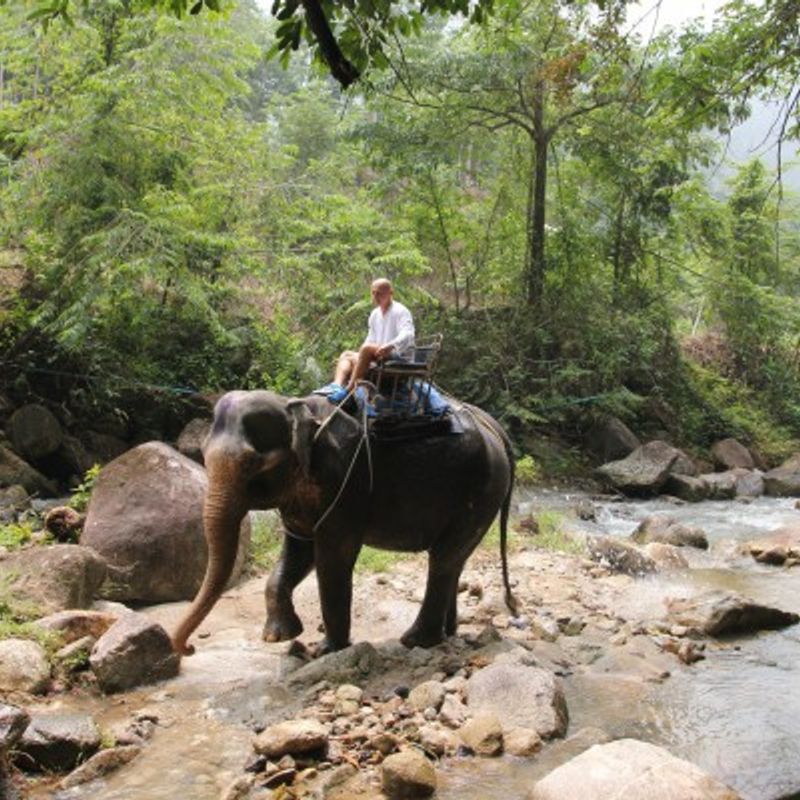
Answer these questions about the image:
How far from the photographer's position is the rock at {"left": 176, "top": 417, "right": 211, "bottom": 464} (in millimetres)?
11664

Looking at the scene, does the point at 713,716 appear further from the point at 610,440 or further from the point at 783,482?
the point at 610,440

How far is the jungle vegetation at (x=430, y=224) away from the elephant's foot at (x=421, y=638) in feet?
13.0

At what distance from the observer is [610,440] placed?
17000 mm

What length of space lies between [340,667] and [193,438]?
25.3 feet

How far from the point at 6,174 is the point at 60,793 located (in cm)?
1066

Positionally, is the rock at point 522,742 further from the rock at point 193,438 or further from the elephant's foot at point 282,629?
the rock at point 193,438

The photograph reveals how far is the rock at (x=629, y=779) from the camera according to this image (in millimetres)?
3270

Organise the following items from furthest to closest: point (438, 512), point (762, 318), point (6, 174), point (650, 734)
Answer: point (762, 318), point (6, 174), point (438, 512), point (650, 734)

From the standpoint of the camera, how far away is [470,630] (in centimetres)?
611

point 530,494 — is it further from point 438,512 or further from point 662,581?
point 438,512

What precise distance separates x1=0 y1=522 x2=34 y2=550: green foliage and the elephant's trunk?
3.11 metres

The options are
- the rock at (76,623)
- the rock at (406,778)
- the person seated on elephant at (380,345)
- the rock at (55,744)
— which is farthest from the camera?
the person seated on elephant at (380,345)

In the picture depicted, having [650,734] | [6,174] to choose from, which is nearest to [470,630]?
[650,734]

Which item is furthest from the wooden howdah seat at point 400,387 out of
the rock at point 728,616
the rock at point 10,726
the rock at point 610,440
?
the rock at point 610,440
